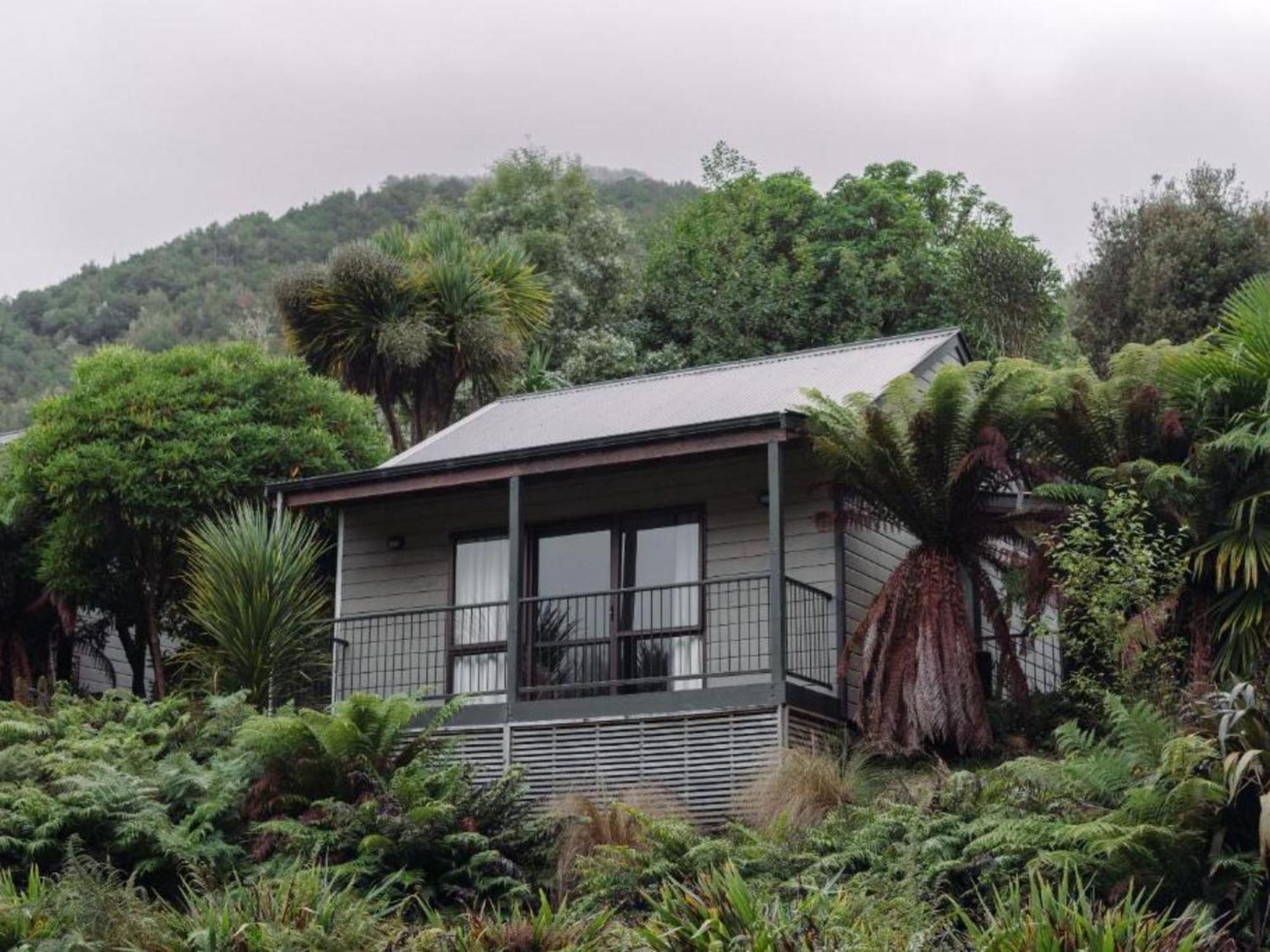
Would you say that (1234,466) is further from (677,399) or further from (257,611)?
(257,611)

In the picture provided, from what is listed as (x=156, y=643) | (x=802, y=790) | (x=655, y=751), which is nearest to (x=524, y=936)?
(x=802, y=790)

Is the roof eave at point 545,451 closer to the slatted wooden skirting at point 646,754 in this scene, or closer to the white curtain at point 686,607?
the white curtain at point 686,607

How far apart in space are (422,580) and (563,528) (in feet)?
5.63

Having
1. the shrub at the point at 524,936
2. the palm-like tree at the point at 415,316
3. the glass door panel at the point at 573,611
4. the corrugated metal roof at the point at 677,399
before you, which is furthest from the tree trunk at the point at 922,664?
the palm-like tree at the point at 415,316

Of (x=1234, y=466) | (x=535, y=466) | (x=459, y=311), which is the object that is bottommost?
(x=1234, y=466)

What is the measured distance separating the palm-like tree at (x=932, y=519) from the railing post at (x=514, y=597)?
3016 mm

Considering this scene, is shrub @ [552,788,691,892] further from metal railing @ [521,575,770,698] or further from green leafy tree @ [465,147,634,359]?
green leafy tree @ [465,147,634,359]

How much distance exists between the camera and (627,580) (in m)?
19.2

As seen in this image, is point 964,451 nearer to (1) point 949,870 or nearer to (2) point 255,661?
(1) point 949,870

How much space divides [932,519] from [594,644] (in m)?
3.67

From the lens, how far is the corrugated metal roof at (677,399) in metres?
19.5

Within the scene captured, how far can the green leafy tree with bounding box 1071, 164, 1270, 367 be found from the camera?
29.9 m

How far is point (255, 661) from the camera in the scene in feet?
63.3

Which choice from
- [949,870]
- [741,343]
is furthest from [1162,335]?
[949,870]
